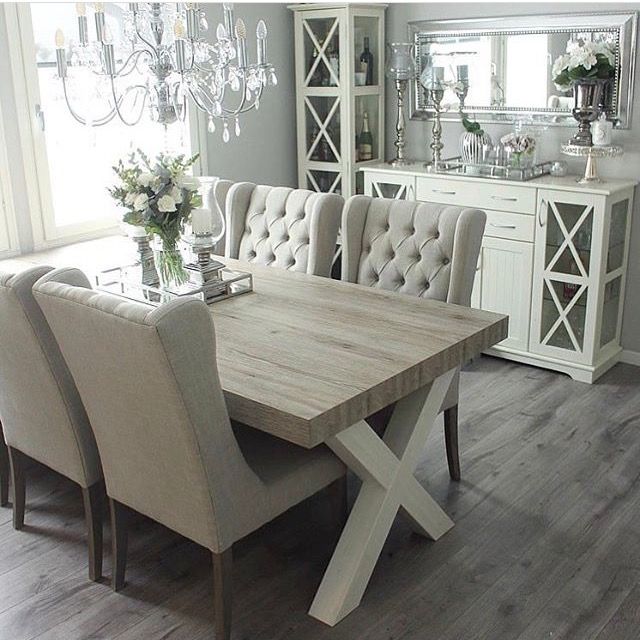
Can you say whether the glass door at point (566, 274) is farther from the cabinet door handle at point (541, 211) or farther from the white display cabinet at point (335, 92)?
the white display cabinet at point (335, 92)

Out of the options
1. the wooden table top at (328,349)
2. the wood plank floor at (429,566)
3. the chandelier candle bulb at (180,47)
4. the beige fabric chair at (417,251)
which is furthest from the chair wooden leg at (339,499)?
the chandelier candle bulb at (180,47)

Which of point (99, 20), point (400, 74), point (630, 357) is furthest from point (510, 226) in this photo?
point (99, 20)

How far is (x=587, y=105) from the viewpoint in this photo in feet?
12.8

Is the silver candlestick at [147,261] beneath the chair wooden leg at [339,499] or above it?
above

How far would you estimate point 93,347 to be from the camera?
2.07m

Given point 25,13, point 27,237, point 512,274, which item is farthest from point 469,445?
point 25,13

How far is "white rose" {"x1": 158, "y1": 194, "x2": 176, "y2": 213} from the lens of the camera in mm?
2775

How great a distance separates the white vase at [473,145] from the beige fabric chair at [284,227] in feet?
4.17

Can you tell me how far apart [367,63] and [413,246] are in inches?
82.0

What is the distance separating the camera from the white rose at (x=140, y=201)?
9.09 ft

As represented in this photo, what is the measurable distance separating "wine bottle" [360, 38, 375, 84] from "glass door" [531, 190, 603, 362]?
4.52 ft

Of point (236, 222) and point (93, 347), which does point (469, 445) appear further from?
point (93, 347)

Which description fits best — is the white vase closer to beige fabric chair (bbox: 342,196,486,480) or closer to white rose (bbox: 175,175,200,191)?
beige fabric chair (bbox: 342,196,486,480)

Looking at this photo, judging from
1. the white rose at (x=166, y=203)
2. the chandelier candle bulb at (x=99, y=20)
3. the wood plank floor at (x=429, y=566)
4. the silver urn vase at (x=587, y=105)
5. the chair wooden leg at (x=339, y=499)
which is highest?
the chandelier candle bulb at (x=99, y=20)
